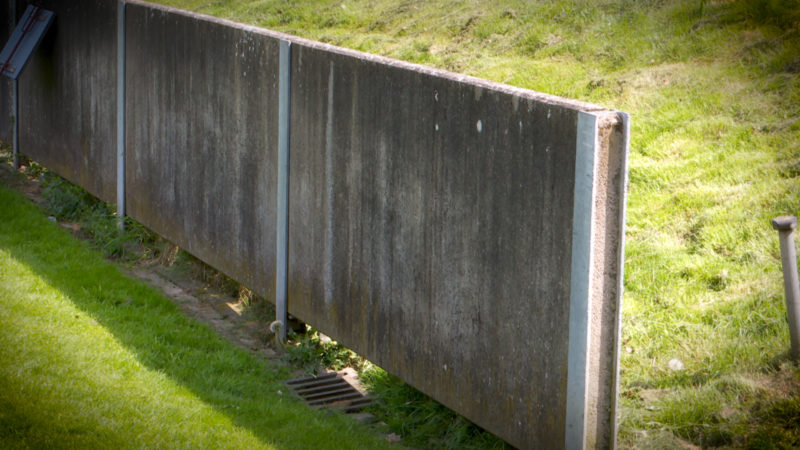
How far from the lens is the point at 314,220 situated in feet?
19.2

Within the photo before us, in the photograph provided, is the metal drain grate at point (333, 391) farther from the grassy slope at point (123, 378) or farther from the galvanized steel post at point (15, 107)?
the galvanized steel post at point (15, 107)

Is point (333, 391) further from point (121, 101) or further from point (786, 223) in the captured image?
point (121, 101)

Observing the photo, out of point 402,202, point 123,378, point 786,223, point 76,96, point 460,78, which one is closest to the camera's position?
point 460,78

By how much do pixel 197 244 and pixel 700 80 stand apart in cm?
499

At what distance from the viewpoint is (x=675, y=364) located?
552cm

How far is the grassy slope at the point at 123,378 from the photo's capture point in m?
4.66

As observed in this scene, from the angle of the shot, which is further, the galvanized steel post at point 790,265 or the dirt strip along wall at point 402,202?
the galvanized steel post at point 790,265

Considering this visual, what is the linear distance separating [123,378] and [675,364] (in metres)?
3.18

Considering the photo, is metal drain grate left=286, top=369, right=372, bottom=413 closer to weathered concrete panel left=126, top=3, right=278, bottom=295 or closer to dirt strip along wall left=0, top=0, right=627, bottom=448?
dirt strip along wall left=0, top=0, right=627, bottom=448

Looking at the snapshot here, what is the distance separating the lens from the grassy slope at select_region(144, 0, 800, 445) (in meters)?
5.39

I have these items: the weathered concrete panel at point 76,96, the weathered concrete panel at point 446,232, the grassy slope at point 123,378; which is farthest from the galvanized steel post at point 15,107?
the weathered concrete panel at point 446,232

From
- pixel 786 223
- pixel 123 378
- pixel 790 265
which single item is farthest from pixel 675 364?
pixel 123 378

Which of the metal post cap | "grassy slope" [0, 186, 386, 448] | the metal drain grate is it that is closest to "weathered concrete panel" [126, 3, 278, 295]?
"grassy slope" [0, 186, 386, 448]

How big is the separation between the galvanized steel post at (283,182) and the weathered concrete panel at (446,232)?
2.5 inches
